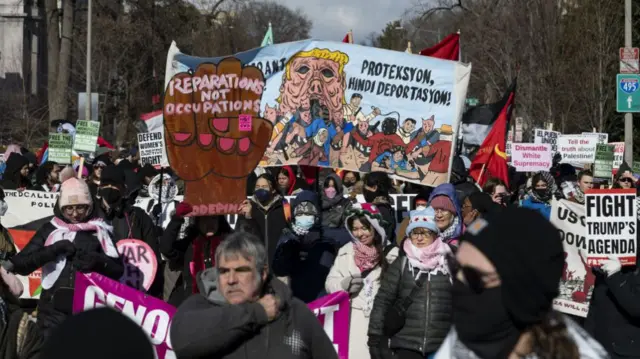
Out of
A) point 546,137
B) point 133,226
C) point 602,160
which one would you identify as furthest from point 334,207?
point 546,137

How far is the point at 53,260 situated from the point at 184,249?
1.16m

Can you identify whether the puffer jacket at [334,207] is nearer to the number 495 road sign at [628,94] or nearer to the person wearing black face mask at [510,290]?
the person wearing black face mask at [510,290]

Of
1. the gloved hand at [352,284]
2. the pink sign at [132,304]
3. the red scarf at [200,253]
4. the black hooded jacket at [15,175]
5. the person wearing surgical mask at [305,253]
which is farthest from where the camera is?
the black hooded jacket at [15,175]

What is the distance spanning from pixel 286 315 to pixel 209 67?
3620 millimetres

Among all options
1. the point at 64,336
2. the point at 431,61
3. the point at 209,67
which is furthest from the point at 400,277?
the point at 431,61

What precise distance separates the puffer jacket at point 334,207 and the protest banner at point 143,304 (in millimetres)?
2921

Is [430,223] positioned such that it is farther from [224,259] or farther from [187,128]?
[224,259]

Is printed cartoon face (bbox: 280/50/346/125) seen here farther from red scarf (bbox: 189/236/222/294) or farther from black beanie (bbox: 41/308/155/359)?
black beanie (bbox: 41/308/155/359)

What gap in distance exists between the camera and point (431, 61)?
12.6 m

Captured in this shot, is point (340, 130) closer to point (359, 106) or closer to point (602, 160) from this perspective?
point (359, 106)

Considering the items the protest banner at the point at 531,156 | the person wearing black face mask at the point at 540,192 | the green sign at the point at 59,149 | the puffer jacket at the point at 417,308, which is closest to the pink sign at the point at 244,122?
the puffer jacket at the point at 417,308

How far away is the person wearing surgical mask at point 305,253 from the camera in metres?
9.00

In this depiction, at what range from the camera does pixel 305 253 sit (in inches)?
360

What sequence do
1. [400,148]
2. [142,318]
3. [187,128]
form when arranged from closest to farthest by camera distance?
[142,318]
[187,128]
[400,148]
